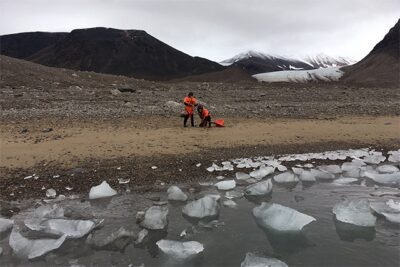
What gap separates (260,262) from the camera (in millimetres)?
4441

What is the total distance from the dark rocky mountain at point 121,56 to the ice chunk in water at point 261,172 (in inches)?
2809

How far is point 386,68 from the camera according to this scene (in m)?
45.0

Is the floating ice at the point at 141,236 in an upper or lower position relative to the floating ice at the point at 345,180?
lower

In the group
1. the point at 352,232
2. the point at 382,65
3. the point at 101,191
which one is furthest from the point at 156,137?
the point at 382,65

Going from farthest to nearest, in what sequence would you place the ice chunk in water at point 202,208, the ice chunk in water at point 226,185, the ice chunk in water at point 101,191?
the ice chunk in water at point 226,185 < the ice chunk in water at point 101,191 < the ice chunk in water at point 202,208

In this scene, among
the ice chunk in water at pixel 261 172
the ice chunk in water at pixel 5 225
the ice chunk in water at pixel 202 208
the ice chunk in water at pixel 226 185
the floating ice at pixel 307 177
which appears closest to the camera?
the ice chunk in water at pixel 5 225

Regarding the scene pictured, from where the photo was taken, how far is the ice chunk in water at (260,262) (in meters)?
4.41

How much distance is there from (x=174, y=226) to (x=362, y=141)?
6.20m

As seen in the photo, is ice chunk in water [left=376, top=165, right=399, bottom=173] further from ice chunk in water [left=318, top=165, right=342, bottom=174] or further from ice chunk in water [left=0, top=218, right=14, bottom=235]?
ice chunk in water [left=0, top=218, right=14, bottom=235]

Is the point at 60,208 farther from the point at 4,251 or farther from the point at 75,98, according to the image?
the point at 75,98

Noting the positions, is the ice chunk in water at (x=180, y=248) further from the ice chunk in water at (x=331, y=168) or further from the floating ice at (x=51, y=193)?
the ice chunk in water at (x=331, y=168)

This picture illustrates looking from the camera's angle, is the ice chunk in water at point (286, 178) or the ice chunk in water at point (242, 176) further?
the ice chunk in water at point (242, 176)

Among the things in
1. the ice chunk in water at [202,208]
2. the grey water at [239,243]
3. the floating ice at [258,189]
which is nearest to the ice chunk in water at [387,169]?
the grey water at [239,243]

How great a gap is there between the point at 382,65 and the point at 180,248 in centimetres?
4634
